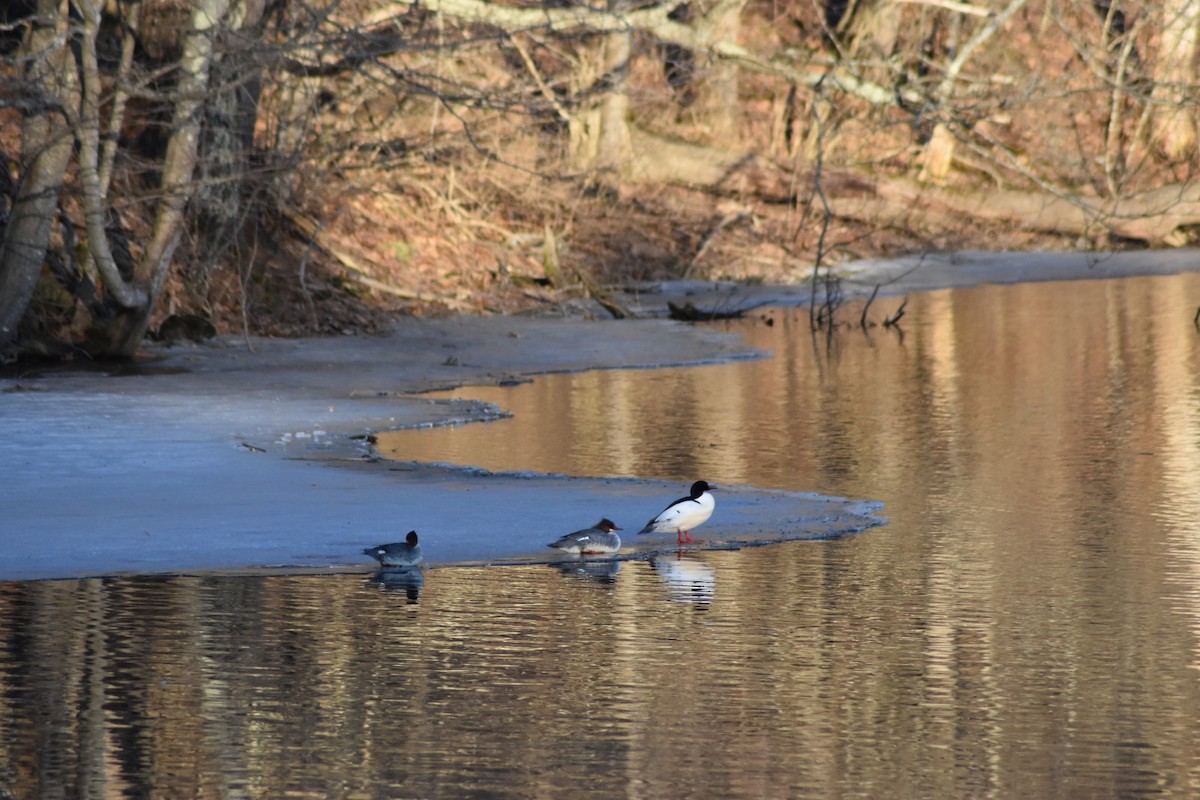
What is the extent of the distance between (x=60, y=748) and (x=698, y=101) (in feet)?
104

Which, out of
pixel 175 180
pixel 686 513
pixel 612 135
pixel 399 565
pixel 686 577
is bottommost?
pixel 686 577

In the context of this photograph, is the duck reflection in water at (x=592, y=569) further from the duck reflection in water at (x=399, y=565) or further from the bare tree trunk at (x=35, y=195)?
the bare tree trunk at (x=35, y=195)

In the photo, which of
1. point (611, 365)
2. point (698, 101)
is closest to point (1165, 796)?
point (611, 365)

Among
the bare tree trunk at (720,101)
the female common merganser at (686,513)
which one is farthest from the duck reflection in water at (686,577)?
the bare tree trunk at (720,101)

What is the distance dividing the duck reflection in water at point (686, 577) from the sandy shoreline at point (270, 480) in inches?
19.4

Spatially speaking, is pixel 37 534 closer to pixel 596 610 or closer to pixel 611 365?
pixel 596 610

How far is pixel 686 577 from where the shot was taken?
892 cm

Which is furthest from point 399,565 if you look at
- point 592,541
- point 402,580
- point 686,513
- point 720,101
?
point 720,101

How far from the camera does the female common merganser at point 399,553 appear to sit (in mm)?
8734

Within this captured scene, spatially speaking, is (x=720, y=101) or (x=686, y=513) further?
(x=720, y=101)

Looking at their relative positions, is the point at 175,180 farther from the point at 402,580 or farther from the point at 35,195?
the point at 402,580

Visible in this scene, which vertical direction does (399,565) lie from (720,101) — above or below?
below

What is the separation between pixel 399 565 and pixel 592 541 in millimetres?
940

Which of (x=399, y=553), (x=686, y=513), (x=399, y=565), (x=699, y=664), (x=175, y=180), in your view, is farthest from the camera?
(x=175, y=180)
